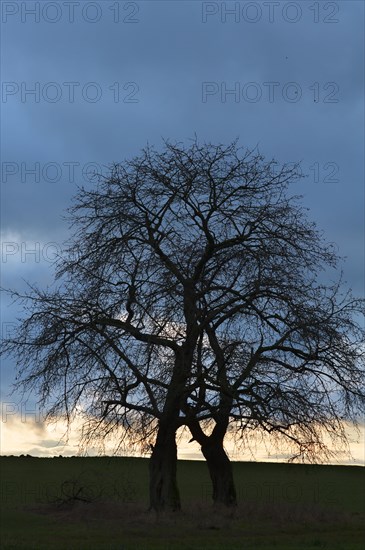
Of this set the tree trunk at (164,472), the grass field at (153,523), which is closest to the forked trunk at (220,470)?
the grass field at (153,523)

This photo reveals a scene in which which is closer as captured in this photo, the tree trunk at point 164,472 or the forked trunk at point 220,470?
the tree trunk at point 164,472

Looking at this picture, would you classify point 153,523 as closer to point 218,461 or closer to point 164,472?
point 164,472

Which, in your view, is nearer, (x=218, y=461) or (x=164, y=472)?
(x=164, y=472)

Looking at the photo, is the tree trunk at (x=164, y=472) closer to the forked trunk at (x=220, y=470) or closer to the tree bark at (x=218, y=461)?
the tree bark at (x=218, y=461)

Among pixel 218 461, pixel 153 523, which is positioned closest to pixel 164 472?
pixel 218 461

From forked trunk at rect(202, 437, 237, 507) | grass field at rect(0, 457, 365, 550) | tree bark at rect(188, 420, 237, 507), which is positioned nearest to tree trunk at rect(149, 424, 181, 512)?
grass field at rect(0, 457, 365, 550)

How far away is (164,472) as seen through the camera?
82.6ft

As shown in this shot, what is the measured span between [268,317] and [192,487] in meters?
19.1

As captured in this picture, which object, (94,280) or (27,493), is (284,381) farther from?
(27,493)

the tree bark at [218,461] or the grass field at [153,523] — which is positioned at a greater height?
the tree bark at [218,461]

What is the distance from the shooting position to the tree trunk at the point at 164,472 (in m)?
24.9

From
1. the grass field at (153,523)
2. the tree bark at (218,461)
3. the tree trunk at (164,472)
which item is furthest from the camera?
the tree bark at (218,461)

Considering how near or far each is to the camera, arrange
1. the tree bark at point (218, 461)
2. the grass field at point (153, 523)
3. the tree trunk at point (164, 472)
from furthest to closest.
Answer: the tree bark at point (218, 461) → the tree trunk at point (164, 472) → the grass field at point (153, 523)

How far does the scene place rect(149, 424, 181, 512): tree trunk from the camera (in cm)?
2494
